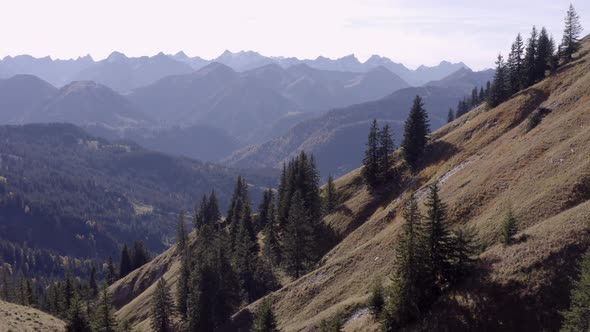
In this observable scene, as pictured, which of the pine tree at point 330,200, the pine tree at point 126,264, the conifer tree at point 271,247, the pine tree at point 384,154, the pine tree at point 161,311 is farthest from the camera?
the pine tree at point 126,264

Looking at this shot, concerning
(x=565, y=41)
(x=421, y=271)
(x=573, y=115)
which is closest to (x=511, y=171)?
(x=573, y=115)

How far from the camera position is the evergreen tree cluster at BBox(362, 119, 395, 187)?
86.1m

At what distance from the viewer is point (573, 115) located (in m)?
61.9

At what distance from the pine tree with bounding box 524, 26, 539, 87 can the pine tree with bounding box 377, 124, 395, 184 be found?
32.9 metres

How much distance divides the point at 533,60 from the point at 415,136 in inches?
1292

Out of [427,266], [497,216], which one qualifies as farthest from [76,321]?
[497,216]

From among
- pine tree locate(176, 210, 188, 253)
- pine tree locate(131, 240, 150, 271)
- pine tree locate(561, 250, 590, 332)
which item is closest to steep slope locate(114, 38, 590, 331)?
pine tree locate(561, 250, 590, 332)

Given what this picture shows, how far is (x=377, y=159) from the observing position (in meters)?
87.1

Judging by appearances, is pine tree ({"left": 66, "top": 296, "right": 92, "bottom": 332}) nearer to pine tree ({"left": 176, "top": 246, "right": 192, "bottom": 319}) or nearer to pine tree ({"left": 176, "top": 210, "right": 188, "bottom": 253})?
pine tree ({"left": 176, "top": 246, "right": 192, "bottom": 319})

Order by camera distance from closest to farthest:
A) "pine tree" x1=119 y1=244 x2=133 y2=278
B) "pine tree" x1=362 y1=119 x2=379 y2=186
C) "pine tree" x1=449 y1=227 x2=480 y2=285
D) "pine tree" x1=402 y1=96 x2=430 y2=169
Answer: "pine tree" x1=449 y1=227 x2=480 y2=285
"pine tree" x1=402 y1=96 x2=430 y2=169
"pine tree" x1=362 y1=119 x2=379 y2=186
"pine tree" x1=119 y1=244 x2=133 y2=278

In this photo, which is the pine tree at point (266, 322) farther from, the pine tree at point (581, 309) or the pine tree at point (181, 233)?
the pine tree at point (181, 233)

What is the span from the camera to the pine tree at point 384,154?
8619 centimetres

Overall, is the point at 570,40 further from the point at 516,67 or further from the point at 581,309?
the point at 581,309

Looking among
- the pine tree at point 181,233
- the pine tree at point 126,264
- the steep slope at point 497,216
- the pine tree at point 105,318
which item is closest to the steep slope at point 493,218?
the steep slope at point 497,216
